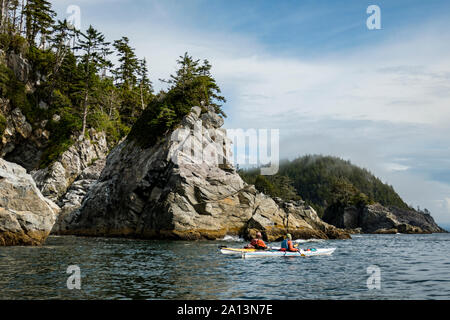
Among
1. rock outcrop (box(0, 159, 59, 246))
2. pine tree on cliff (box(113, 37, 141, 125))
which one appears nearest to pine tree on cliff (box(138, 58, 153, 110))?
pine tree on cliff (box(113, 37, 141, 125))

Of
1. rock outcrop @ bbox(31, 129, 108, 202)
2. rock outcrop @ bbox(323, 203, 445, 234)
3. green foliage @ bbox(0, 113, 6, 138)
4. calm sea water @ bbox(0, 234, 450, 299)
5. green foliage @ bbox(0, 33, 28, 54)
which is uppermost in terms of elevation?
green foliage @ bbox(0, 33, 28, 54)

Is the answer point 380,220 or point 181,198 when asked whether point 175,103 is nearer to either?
point 181,198

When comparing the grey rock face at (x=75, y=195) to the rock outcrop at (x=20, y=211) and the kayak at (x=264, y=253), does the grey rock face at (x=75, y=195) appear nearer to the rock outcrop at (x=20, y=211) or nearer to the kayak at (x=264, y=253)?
the rock outcrop at (x=20, y=211)

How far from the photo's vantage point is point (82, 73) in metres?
65.4

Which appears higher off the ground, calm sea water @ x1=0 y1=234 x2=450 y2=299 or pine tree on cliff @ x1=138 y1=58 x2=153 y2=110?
pine tree on cliff @ x1=138 y1=58 x2=153 y2=110

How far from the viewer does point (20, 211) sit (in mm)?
28297

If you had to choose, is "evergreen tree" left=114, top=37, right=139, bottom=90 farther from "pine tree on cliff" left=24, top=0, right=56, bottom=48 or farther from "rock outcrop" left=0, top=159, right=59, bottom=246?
"rock outcrop" left=0, top=159, right=59, bottom=246

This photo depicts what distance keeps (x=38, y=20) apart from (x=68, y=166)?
32120mm

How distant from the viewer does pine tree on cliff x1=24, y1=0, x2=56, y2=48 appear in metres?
69.8

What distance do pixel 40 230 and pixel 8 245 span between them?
2346 millimetres

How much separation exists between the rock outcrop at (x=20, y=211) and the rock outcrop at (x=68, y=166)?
81.7ft

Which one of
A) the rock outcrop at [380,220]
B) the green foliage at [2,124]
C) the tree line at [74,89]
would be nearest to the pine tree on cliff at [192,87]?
the tree line at [74,89]

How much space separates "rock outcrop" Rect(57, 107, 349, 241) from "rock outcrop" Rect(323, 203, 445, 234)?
236ft

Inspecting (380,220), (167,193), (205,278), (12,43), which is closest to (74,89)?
(12,43)
